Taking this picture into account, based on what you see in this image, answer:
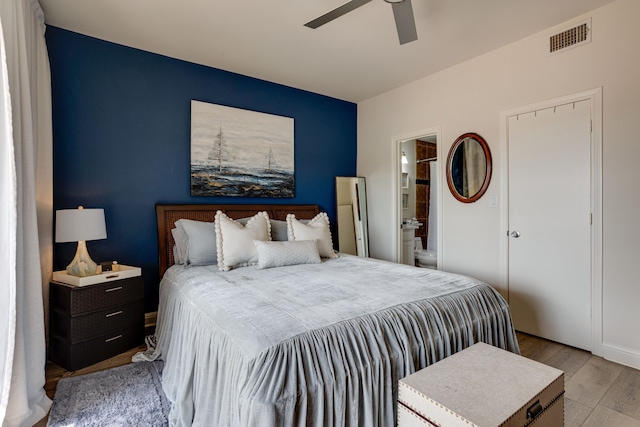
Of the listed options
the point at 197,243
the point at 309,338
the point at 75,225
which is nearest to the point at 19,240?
Result: the point at 75,225

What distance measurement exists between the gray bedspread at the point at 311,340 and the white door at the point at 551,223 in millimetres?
1079

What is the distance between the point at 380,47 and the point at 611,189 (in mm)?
2258

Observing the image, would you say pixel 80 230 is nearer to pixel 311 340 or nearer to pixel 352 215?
pixel 311 340

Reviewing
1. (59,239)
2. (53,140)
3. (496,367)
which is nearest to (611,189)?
(496,367)

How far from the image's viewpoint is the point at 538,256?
297cm

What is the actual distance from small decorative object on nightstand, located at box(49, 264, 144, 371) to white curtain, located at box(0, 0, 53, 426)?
1.22 feet

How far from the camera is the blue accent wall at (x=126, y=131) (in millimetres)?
2803

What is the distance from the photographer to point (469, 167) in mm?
3480

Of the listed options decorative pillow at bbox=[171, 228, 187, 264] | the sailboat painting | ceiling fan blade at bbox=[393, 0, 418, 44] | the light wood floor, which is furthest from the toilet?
decorative pillow at bbox=[171, 228, 187, 264]

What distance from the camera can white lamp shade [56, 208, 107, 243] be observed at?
7.84ft

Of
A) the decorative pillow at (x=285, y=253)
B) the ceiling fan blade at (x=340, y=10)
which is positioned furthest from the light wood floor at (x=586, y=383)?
the ceiling fan blade at (x=340, y=10)

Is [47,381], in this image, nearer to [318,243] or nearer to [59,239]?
[59,239]

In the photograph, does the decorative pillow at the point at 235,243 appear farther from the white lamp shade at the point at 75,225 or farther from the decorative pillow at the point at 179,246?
the white lamp shade at the point at 75,225

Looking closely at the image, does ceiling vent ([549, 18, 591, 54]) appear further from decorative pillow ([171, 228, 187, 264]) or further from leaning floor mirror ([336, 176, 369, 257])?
decorative pillow ([171, 228, 187, 264])
